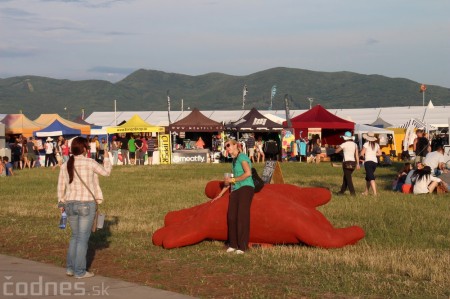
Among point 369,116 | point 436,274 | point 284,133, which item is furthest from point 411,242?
point 369,116

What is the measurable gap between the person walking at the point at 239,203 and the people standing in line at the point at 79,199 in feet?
7.86

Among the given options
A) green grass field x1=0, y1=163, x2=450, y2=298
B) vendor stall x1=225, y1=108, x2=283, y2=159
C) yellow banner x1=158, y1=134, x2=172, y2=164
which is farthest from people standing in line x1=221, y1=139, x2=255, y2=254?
vendor stall x1=225, y1=108, x2=283, y2=159

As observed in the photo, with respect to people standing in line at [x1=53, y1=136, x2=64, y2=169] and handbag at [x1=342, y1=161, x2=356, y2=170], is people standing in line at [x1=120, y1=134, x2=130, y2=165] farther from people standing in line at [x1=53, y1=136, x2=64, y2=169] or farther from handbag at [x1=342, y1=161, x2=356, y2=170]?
handbag at [x1=342, y1=161, x2=356, y2=170]

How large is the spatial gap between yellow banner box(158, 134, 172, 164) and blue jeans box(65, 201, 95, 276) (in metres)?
35.7

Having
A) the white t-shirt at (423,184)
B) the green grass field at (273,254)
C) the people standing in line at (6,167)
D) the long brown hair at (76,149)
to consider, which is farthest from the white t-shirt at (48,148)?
the long brown hair at (76,149)

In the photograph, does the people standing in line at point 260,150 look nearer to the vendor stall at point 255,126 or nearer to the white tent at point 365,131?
the vendor stall at point 255,126

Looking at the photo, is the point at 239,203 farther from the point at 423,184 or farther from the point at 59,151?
the point at 59,151

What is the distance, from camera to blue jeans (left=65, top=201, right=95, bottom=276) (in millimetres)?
10719

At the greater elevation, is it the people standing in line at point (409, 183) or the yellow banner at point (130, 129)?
the yellow banner at point (130, 129)

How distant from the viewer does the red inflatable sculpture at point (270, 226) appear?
501 inches

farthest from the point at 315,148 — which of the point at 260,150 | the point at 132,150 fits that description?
the point at 132,150

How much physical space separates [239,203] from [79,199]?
8.99ft

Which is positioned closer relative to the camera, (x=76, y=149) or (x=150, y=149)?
(x=76, y=149)

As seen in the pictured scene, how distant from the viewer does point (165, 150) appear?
154 ft
